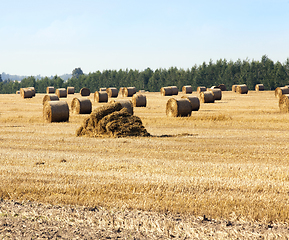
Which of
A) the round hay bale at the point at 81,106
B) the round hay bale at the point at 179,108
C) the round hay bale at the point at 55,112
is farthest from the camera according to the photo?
the round hay bale at the point at 81,106

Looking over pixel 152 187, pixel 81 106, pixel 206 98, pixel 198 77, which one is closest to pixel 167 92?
pixel 206 98

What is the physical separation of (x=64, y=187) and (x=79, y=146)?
5.93 meters

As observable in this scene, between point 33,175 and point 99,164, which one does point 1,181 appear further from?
point 99,164

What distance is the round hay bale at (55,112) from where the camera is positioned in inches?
898

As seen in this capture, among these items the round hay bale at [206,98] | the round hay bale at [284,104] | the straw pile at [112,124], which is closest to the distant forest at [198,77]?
the round hay bale at [206,98]

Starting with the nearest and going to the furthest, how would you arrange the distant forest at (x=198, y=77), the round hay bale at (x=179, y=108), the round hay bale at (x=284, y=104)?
the round hay bale at (x=179, y=108), the round hay bale at (x=284, y=104), the distant forest at (x=198, y=77)

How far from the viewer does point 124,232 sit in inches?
203

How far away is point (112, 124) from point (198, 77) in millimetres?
74350

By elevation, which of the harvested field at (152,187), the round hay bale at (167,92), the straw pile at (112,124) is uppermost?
the round hay bale at (167,92)

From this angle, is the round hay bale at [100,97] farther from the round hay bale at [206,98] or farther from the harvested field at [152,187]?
the harvested field at [152,187]

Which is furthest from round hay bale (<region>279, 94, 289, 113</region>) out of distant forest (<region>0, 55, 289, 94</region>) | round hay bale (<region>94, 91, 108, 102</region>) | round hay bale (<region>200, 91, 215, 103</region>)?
distant forest (<region>0, 55, 289, 94</region>)

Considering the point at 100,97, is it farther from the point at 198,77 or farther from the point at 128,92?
the point at 198,77

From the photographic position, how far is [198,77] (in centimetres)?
8800

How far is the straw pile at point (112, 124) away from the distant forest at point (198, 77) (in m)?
67.5
